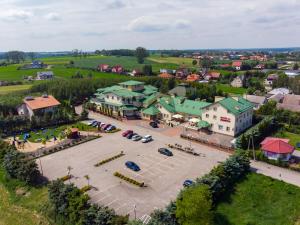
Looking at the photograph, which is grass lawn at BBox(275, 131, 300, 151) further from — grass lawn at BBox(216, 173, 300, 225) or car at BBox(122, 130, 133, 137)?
car at BBox(122, 130, 133, 137)

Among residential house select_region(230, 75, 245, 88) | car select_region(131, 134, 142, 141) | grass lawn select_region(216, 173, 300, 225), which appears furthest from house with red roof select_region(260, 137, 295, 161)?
residential house select_region(230, 75, 245, 88)

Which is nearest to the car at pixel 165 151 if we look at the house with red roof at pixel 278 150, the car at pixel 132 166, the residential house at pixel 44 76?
the car at pixel 132 166

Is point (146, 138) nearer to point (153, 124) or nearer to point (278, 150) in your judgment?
point (153, 124)

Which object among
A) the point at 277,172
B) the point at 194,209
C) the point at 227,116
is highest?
the point at 227,116

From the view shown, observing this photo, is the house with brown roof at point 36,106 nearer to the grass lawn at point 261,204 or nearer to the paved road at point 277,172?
the paved road at point 277,172

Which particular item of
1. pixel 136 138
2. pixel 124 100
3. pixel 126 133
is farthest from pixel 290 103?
pixel 126 133

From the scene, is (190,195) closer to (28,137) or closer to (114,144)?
(114,144)
